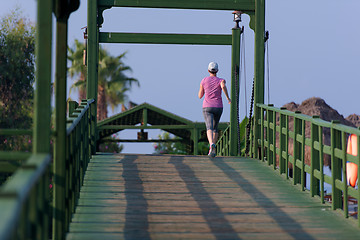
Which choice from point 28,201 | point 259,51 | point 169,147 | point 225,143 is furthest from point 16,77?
point 28,201

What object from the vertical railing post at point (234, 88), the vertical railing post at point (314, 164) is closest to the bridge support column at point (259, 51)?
the vertical railing post at point (234, 88)

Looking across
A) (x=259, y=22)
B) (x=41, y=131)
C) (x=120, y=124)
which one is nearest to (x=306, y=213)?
(x=41, y=131)

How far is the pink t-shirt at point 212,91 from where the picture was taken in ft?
37.9

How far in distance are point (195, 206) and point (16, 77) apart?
27.3 meters

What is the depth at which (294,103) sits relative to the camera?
97.2ft

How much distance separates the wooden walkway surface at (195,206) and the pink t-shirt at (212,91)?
1244mm

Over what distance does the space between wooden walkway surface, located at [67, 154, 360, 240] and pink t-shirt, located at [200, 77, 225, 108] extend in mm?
1244

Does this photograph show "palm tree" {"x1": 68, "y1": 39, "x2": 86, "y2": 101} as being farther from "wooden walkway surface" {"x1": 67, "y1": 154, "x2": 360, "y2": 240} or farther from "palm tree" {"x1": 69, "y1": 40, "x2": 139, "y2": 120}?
"wooden walkway surface" {"x1": 67, "y1": 154, "x2": 360, "y2": 240}

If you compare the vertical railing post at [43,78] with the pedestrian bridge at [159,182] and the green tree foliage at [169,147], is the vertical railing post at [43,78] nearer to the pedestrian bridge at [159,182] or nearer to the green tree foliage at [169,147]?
the pedestrian bridge at [159,182]

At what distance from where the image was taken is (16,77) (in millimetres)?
33312

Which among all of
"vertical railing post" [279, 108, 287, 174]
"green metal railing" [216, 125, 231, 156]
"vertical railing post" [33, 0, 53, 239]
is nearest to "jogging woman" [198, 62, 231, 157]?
"vertical railing post" [279, 108, 287, 174]

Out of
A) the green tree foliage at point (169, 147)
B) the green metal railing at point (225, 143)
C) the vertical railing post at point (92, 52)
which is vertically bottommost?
the green tree foliage at point (169, 147)

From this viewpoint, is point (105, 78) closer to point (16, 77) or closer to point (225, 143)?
point (16, 77)

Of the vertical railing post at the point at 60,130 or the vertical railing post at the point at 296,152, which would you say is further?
the vertical railing post at the point at 296,152
